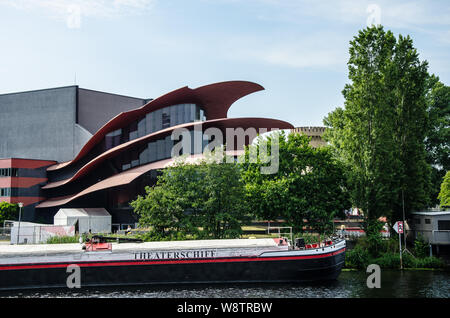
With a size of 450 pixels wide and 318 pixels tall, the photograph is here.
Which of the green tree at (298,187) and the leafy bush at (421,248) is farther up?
the green tree at (298,187)

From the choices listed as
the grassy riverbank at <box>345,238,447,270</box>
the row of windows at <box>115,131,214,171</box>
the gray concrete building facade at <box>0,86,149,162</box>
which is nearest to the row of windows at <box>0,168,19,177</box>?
the gray concrete building facade at <box>0,86,149,162</box>

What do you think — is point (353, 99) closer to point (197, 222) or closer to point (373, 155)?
point (373, 155)

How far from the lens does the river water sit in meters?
22.4

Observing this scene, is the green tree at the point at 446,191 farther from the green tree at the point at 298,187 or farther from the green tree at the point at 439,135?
the green tree at the point at 298,187

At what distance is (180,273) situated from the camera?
83.5 ft

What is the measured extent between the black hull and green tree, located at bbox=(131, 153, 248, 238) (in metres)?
6.78

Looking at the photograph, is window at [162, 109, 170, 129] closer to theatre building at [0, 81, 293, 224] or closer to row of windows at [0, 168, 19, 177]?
theatre building at [0, 81, 293, 224]

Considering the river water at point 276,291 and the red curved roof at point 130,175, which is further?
the red curved roof at point 130,175

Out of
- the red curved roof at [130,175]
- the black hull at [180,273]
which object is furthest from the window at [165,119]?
the black hull at [180,273]

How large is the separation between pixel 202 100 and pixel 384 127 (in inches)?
1151

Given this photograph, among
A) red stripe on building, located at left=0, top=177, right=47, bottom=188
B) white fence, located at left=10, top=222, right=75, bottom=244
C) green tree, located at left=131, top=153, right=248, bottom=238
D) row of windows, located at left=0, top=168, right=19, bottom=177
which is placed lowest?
white fence, located at left=10, top=222, right=75, bottom=244

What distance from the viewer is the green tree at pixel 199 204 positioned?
1283 inches

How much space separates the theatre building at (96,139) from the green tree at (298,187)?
15.0 meters
